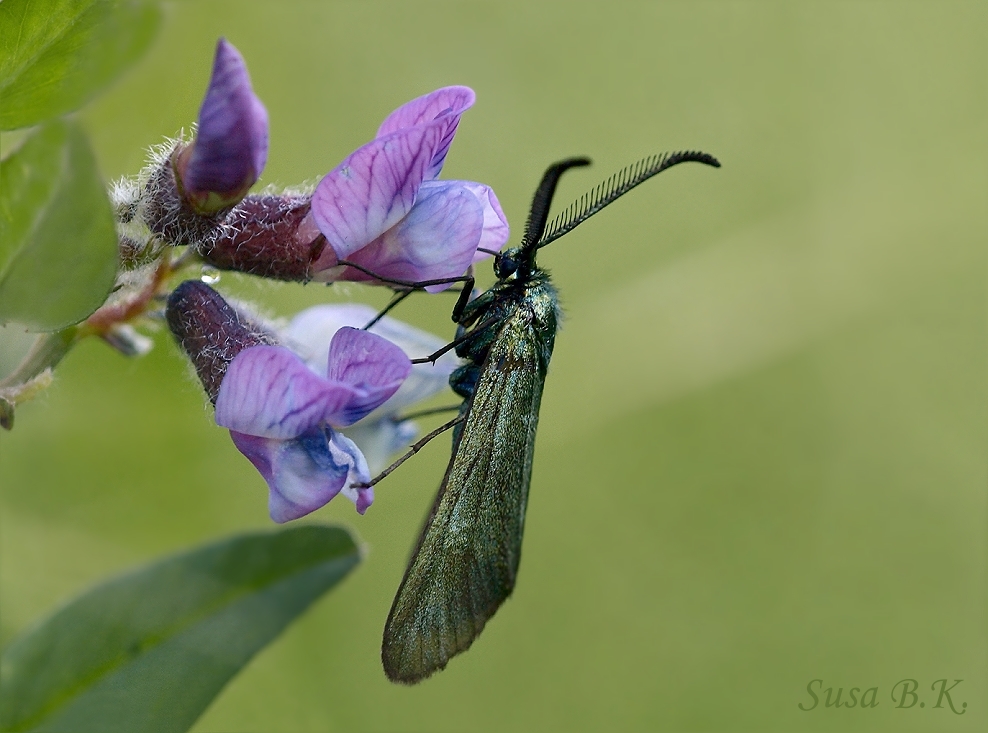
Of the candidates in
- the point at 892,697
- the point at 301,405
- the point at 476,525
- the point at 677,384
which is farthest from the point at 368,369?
the point at 892,697

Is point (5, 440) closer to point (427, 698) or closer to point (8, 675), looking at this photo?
point (8, 675)

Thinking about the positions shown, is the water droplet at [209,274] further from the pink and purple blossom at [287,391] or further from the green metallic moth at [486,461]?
the green metallic moth at [486,461]

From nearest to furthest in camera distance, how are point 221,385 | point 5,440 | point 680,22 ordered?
1. point 221,385
2. point 5,440
3. point 680,22

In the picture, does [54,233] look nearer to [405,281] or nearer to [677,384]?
[405,281]

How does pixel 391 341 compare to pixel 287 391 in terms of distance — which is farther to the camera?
pixel 391 341

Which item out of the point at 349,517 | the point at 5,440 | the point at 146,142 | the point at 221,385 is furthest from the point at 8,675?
the point at 349,517

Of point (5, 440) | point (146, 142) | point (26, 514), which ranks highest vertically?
point (146, 142)
